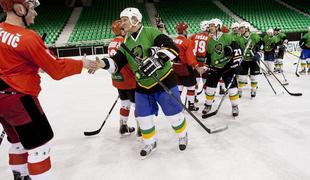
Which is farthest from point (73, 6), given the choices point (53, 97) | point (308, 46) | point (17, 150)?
point (17, 150)

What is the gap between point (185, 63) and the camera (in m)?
4.29

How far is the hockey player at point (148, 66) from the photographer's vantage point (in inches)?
100

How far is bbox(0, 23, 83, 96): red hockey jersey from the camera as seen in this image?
1656 mm

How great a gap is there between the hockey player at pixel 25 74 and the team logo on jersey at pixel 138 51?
0.84m

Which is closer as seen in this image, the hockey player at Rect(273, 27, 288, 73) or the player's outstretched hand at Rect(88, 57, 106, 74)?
the player's outstretched hand at Rect(88, 57, 106, 74)

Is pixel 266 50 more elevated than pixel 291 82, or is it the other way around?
pixel 266 50

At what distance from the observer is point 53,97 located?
19.4 ft

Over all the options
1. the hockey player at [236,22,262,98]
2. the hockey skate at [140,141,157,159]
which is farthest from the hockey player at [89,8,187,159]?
the hockey player at [236,22,262,98]

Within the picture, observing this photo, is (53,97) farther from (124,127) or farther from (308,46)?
(308,46)

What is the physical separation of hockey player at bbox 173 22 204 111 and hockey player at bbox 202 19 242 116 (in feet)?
0.91

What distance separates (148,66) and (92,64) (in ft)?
1.64

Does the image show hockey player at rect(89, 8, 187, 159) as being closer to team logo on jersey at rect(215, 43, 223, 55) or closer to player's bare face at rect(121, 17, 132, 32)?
player's bare face at rect(121, 17, 132, 32)

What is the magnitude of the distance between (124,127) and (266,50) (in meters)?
4.94

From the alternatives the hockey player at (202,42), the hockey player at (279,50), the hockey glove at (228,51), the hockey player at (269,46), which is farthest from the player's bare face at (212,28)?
the hockey player at (279,50)
